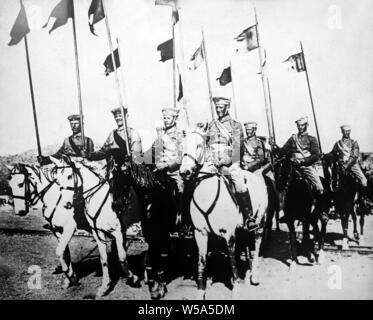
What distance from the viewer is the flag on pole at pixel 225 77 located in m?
3.62

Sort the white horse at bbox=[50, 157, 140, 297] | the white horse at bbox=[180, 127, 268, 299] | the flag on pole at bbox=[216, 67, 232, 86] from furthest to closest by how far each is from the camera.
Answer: the flag on pole at bbox=[216, 67, 232, 86] < the white horse at bbox=[50, 157, 140, 297] < the white horse at bbox=[180, 127, 268, 299]

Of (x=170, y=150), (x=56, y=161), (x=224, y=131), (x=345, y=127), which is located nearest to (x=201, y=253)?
(x=170, y=150)

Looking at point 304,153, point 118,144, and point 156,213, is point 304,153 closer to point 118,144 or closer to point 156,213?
point 156,213

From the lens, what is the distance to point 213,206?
3.41 m

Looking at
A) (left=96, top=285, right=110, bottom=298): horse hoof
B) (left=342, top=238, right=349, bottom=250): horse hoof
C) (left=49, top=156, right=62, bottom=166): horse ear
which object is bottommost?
(left=96, top=285, right=110, bottom=298): horse hoof

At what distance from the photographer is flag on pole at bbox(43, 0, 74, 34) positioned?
3.62 meters

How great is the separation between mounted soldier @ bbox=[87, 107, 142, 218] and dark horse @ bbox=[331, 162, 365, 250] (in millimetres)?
2048

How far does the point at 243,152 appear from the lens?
→ 3494 mm

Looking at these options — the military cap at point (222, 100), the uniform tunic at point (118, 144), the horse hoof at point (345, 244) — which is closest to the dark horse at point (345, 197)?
the horse hoof at point (345, 244)

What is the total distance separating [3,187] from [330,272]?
11.7ft

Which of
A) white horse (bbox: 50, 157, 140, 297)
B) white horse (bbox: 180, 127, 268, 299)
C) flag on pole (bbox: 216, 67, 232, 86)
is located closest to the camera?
white horse (bbox: 180, 127, 268, 299)

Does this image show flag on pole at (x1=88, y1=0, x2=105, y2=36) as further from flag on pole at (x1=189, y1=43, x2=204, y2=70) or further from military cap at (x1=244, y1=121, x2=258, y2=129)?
military cap at (x1=244, y1=121, x2=258, y2=129)

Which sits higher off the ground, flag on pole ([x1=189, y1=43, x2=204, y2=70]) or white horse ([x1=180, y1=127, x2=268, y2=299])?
flag on pole ([x1=189, y1=43, x2=204, y2=70])

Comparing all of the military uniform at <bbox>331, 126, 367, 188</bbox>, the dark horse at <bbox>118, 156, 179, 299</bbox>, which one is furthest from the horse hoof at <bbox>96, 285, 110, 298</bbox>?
the military uniform at <bbox>331, 126, 367, 188</bbox>
